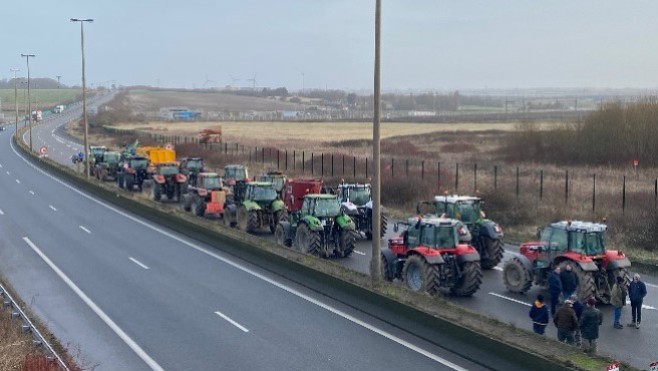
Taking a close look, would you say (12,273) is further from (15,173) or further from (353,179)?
(15,173)

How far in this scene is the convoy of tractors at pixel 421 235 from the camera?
21203 mm

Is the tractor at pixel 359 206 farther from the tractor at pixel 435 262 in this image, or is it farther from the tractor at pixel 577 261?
the tractor at pixel 577 261

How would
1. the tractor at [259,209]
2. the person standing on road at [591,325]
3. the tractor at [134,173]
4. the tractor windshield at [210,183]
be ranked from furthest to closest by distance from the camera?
the tractor at [134,173] → the tractor windshield at [210,183] → the tractor at [259,209] → the person standing on road at [591,325]

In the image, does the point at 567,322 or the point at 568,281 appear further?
the point at 568,281

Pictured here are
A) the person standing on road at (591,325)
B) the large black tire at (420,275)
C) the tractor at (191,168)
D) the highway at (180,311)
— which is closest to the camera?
the person standing on road at (591,325)

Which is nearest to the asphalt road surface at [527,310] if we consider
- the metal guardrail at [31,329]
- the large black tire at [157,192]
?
the metal guardrail at [31,329]

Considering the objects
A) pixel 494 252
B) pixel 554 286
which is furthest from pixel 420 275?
pixel 494 252

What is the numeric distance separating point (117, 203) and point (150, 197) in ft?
8.90

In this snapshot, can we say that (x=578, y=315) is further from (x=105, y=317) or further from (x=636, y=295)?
(x=105, y=317)

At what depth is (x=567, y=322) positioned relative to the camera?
16469 millimetres

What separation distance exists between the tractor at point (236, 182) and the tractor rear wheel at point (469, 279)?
15.9m

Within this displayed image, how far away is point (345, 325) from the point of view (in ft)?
64.0

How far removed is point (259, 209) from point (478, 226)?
395 inches

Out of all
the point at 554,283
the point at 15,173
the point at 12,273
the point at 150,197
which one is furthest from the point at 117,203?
the point at 554,283
